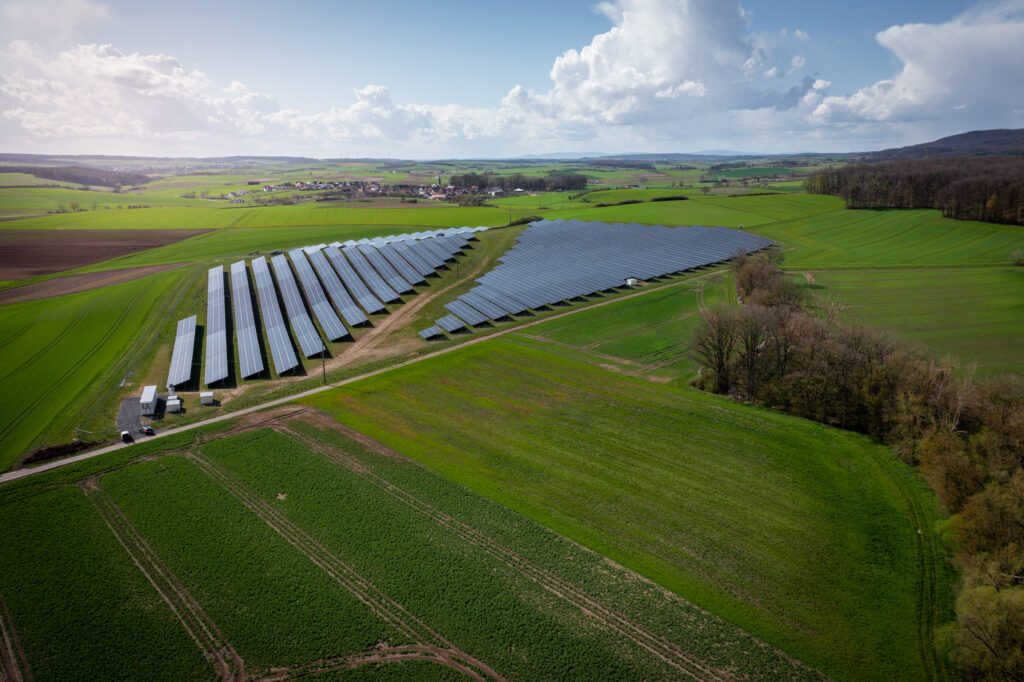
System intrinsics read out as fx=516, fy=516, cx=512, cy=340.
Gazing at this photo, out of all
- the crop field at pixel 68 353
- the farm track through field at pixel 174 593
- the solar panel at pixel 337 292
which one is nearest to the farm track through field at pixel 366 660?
the farm track through field at pixel 174 593

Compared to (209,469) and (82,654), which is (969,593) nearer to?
(82,654)

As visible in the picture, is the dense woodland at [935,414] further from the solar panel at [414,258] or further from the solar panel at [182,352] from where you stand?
the solar panel at [182,352]

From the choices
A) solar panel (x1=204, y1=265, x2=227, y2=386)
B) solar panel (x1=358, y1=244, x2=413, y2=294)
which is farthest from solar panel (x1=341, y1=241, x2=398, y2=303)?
solar panel (x1=204, y1=265, x2=227, y2=386)

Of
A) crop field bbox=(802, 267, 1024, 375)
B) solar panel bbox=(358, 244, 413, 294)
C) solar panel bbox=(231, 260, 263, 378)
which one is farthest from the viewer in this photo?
solar panel bbox=(358, 244, 413, 294)

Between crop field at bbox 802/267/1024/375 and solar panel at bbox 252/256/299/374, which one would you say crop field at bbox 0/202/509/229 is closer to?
solar panel at bbox 252/256/299/374

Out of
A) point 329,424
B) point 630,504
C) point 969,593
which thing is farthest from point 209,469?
point 969,593

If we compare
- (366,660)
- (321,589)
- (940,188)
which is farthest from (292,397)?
(940,188)
